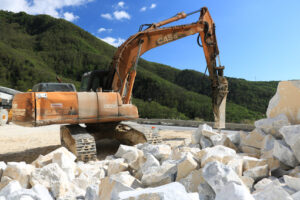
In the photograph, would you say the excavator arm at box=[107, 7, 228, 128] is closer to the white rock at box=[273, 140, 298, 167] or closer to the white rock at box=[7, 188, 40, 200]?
the white rock at box=[7, 188, 40, 200]

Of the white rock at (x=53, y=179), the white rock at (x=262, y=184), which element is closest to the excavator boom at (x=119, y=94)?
the white rock at (x=53, y=179)

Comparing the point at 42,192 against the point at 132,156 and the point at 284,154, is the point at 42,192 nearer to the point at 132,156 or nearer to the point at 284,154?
the point at 132,156

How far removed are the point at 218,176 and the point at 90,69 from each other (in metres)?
68.8

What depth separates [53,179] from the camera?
3.27 m

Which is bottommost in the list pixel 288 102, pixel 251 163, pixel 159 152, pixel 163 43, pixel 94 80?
pixel 159 152

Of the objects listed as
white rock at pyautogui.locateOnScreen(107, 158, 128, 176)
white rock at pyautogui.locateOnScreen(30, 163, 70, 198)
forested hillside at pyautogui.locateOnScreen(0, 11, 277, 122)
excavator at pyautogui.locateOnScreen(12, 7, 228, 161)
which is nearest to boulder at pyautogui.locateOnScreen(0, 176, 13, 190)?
white rock at pyautogui.locateOnScreen(30, 163, 70, 198)

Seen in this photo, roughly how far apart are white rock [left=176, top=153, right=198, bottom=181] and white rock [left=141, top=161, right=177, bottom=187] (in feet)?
0.44

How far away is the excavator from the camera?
5.56 metres

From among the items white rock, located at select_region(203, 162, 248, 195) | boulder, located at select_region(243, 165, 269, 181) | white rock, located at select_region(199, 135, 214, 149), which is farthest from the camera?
white rock, located at select_region(199, 135, 214, 149)

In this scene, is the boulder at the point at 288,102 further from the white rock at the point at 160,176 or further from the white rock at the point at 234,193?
the white rock at the point at 234,193

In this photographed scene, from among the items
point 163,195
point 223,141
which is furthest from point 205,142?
point 163,195

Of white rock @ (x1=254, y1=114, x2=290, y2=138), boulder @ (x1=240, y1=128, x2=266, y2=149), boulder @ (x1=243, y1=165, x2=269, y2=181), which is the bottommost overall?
boulder @ (x1=243, y1=165, x2=269, y2=181)

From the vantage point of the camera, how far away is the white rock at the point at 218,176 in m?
2.22

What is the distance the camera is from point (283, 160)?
2986 mm
